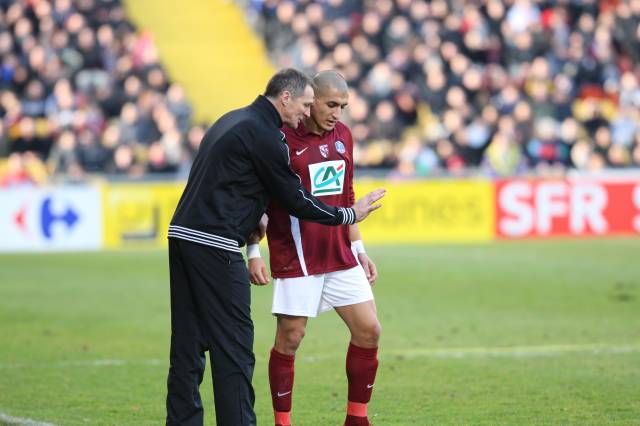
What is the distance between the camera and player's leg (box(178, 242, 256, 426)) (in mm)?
6500

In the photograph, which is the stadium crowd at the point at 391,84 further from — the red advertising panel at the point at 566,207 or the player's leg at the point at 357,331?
the player's leg at the point at 357,331

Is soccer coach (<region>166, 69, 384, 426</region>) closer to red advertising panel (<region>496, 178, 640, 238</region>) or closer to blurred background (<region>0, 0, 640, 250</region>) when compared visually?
blurred background (<region>0, 0, 640, 250</region>)

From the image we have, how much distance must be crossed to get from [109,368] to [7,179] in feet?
45.3

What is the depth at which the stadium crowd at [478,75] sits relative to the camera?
25.9 m

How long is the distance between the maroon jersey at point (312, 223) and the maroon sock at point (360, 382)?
0.55m

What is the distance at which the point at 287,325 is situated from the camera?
7.33 meters

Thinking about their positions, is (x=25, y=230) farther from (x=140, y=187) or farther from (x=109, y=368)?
(x=109, y=368)

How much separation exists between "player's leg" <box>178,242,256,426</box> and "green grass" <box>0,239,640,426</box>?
135 cm

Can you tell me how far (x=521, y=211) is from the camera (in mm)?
23422

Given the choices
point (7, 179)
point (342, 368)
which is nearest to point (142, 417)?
point (342, 368)

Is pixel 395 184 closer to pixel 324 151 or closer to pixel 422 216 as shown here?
pixel 422 216

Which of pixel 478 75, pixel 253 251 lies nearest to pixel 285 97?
pixel 253 251

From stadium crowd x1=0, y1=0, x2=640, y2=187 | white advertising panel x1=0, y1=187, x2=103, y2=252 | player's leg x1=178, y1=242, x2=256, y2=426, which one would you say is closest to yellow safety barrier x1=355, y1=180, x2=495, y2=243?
stadium crowd x1=0, y1=0, x2=640, y2=187

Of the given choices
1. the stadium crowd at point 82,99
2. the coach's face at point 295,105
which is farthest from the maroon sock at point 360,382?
the stadium crowd at point 82,99
